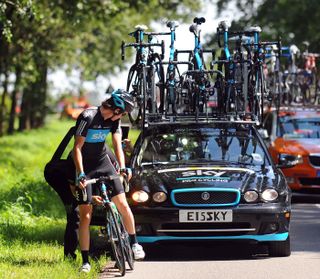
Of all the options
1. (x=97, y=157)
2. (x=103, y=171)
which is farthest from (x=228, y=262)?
(x=97, y=157)

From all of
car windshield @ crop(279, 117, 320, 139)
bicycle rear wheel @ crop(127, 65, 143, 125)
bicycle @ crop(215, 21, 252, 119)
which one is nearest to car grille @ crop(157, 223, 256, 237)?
bicycle @ crop(215, 21, 252, 119)

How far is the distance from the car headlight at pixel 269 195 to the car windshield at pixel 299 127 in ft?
24.6

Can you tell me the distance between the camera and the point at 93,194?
9.78 m

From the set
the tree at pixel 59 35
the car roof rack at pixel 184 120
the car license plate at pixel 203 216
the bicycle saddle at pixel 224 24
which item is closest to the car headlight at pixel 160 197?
the car license plate at pixel 203 216

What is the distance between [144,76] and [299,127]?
19.1ft

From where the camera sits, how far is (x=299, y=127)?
59.4 feet

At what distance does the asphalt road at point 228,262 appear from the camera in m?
9.35

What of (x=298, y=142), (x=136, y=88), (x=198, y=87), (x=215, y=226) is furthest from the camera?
(x=298, y=142)

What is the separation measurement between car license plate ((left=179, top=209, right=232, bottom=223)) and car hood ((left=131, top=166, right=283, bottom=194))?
302mm

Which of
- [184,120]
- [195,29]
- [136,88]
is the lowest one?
[184,120]

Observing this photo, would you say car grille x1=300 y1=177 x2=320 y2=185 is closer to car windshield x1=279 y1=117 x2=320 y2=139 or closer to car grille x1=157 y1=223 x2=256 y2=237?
car windshield x1=279 y1=117 x2=320 y2=139

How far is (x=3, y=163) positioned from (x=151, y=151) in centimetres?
1567

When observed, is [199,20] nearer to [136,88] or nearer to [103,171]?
[136,88]

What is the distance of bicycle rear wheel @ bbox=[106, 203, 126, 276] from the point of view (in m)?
9.30
